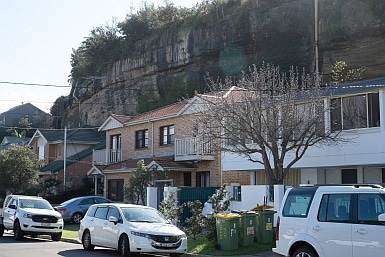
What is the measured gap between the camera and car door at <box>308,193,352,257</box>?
11109 millimetres

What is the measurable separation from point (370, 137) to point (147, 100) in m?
38.1

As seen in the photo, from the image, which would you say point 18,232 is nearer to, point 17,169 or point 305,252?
point 305,252

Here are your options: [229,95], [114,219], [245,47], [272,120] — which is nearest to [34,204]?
[114,219]

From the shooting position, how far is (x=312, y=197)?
39.4 ft

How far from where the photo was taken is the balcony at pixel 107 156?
40122mm

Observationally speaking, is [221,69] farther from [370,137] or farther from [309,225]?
[309,225]

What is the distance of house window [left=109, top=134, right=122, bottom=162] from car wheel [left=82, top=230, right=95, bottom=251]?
21.0 m

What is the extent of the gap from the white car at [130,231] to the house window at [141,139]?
61.3 feet

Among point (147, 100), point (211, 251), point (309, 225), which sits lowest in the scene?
point (211, 251)

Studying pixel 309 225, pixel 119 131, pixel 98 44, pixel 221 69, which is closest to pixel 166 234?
pixel 309 225

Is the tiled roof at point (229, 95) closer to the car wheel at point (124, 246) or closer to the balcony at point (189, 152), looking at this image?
the balcony at point (189, 152)

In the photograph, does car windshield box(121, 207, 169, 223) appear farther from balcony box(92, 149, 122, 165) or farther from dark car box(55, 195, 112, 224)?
balcony box(92, 149, 122, 165)

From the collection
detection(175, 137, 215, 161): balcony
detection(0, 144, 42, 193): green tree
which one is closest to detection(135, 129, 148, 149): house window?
detection(175, 137, 215, 161): balcony

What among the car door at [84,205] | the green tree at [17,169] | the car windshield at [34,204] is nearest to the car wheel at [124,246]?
the car windshield at [34,204]
